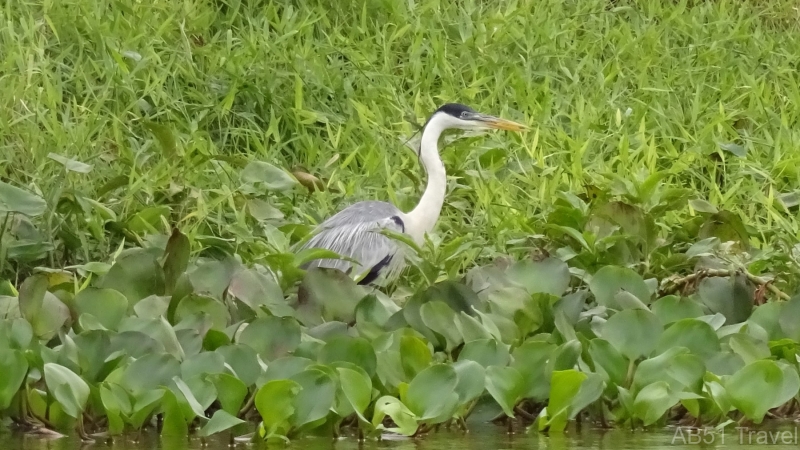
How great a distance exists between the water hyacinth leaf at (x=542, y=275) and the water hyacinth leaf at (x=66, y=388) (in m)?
1.58

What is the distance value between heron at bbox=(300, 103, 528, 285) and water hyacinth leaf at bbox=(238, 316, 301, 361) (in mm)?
1238

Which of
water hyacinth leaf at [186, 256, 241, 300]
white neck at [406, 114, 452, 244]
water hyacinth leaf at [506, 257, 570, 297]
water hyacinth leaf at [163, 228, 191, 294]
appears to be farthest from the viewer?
white neck at [406, 114, 452, 244]

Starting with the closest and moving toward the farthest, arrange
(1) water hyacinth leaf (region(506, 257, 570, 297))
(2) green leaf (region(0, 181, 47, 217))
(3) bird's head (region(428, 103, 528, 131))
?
(1) water hyacinth leaf (region(506, 257, 570, 297)), (2) green leaf (region(0, 181, 47, 217)), (3) bird's head (region(428, 103, 528, 131))

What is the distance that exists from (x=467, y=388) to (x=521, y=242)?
Answer: 162 centimetres

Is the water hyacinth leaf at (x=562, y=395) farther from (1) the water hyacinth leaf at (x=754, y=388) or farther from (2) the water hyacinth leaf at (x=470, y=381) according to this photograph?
(1) the water hyacinth leaf at (x=754, y=388)

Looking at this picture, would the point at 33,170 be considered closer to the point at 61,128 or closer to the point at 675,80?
the point at 61,128

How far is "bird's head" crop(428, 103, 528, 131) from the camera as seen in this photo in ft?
19.4

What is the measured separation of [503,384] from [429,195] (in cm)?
190

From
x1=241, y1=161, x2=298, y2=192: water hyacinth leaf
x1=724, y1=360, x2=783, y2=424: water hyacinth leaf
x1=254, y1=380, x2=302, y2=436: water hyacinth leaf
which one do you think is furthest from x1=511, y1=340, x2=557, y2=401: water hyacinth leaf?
x1=241, y1=161, x2=298, y2=192: water hyacinth leaf

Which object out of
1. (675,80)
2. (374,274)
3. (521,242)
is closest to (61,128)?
(374,274)

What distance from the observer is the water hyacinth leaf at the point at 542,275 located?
14.9 feet

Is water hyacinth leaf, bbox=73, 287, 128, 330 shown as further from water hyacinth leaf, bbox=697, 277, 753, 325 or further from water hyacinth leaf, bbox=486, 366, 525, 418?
water hyacinth leaf, bbox=697, 277, 753, 325

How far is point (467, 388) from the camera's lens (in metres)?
3.82

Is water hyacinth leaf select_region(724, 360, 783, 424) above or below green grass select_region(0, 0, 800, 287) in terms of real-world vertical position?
below
